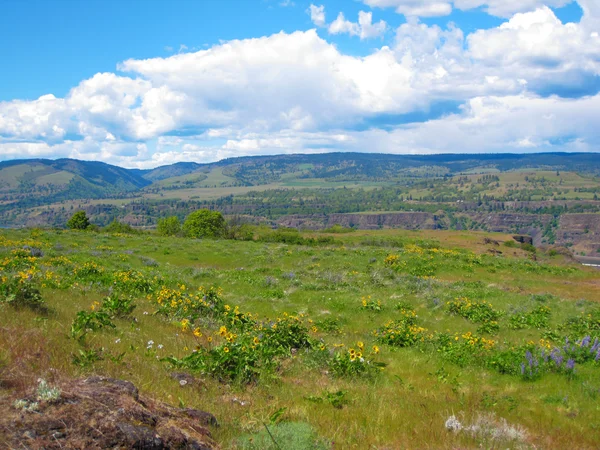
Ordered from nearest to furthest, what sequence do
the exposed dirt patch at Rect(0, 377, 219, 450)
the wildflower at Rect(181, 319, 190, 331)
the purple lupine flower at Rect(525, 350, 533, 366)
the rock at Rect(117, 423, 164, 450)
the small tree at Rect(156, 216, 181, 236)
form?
the exposed dirt patch at Rect(0, 377, 219, 450) → the rock at Rect(117, 423, 164, 450) → the purple lupine flower at Rect(525, 350, 533, 366) → the wildflower at Rect(181, 319, 190, 331) → the small tree at Rect(156, 216, 181, 236)

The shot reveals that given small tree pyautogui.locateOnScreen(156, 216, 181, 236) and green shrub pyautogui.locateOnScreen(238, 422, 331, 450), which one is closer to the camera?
green shrub pyautogui.locateOnScreen(238, 422, 331, 450)

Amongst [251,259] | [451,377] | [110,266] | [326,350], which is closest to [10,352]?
[326,350]

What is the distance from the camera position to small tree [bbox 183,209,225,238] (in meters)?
78.9

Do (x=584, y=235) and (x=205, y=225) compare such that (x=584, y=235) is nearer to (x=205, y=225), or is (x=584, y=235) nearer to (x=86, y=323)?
(x=205, y=225)

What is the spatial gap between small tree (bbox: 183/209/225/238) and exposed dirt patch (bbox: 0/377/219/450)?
74017 mm

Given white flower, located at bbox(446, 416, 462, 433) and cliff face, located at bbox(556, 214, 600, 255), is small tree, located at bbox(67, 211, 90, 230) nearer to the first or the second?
white flower, located at bbox(446, 416, 462, 433)

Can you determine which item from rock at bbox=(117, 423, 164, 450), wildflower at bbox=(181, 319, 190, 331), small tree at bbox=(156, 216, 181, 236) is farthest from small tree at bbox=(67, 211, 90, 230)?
rock at bbox=(117, 423, 164, 450)

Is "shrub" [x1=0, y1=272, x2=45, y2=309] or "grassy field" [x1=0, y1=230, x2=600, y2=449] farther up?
"shrub" [x1=0, y1=272, x2=45, y2=309]

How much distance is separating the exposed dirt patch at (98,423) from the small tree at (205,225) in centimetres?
7402

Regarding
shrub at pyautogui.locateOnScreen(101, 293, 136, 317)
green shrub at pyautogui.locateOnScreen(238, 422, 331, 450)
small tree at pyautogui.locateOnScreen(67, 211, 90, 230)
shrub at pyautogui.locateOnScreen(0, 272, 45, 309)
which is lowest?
small tree at pyautogui.locateOnScreen(67, 211, 90, 230)

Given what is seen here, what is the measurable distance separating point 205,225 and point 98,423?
7707 cm

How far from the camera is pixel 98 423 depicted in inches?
178

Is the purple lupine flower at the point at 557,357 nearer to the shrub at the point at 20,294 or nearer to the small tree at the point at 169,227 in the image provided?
the shrub at the point at 20,294

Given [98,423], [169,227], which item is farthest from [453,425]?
[169,227]
